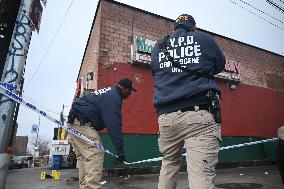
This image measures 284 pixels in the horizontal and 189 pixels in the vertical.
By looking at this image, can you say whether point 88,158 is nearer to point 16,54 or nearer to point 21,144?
point 16,54

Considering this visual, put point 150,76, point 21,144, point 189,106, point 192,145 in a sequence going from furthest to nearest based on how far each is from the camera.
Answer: point 21,144 → point 150,76 → point 189,106 → point 192,145

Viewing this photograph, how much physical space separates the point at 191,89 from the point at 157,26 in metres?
9.59

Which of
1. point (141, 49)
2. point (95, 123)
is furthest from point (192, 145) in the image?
point (141, 49)

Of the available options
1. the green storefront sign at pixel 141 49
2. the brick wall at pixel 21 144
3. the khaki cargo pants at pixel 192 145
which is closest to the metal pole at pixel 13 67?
the khaki cargo pants at pixel 192 145

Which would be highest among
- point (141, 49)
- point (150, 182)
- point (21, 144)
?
point (141, 49)

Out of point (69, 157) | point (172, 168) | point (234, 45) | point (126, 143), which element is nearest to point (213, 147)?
point (172, 168)

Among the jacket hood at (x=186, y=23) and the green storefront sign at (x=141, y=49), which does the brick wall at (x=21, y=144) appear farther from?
the jacket hood at (x=186, y=23)

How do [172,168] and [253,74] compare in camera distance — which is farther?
[253,74]

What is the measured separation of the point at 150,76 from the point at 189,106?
825 cm

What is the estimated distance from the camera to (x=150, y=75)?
10523 mm

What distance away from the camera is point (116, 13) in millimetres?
10562

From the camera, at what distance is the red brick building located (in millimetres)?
9766

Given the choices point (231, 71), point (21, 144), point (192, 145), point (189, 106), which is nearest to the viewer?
point (192, 145)

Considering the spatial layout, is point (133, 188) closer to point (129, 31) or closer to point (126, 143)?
point (126, 143)
